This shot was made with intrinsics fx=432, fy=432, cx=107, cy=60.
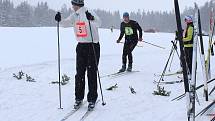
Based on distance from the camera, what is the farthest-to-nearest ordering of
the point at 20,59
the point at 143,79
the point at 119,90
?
the point at 20,59
the point at 143,79
the point at 119,90

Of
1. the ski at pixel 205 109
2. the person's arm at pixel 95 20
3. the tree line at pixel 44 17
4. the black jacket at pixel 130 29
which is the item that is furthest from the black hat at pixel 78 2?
the tree line at pixel 44 17

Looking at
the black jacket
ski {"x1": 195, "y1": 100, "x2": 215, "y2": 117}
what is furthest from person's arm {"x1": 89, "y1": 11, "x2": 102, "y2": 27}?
the black jacket

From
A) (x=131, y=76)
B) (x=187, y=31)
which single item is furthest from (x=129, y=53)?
(x=187, y=31)

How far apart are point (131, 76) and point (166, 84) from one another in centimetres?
189

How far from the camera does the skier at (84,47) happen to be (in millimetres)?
7949

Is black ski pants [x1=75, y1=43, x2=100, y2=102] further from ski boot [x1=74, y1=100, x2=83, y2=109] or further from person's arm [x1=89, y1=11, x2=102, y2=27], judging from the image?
person's arm [x1=89, y1=11, x2=102, y2=27]

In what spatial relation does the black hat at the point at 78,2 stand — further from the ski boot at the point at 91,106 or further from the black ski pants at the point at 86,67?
the ski boot at the point at 91,106

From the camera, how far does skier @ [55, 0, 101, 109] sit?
313 inches

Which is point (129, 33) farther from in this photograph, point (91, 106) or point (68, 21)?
point (91, 106)

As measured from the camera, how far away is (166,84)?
444 inches

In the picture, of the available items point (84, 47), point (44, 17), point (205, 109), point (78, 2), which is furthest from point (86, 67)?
point (44, 17)

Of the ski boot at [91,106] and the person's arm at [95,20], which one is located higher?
the person's arm at [95,20]

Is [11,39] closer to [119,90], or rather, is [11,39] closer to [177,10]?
[119,90]

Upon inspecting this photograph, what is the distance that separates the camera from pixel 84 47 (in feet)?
26.3
